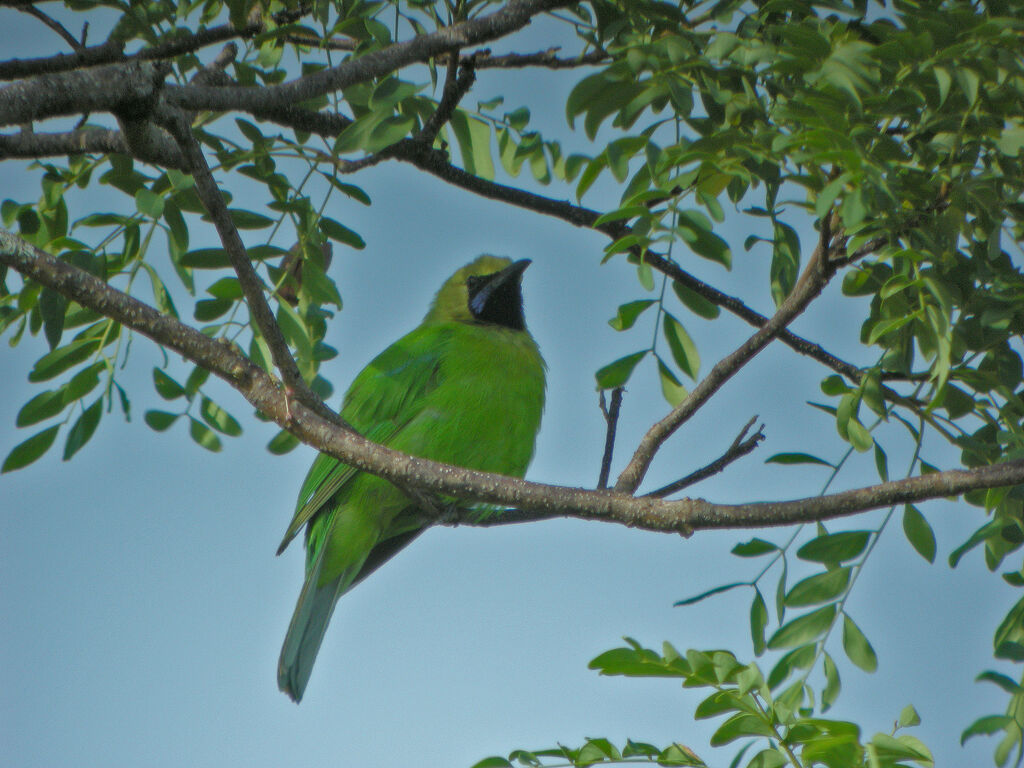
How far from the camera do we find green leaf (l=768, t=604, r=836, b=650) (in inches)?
108

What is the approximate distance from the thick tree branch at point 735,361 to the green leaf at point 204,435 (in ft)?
6.62

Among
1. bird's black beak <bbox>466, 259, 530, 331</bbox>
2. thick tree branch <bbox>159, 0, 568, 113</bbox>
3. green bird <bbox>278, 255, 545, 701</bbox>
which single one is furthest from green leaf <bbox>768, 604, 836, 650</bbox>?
bird's black beak <bbox>466, 259, 530, 331</bbox>

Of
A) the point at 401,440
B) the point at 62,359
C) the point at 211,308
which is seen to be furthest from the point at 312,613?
the point at 211,308

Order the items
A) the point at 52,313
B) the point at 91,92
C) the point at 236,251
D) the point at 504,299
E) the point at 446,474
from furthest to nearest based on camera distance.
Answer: the point at 504,299
the point at 52,313
the point at 446,474
the point at 236,251
the point at 91,92

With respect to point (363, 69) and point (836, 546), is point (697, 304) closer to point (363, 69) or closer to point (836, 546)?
point (836, 546)

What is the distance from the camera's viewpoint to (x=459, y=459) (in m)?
5.09

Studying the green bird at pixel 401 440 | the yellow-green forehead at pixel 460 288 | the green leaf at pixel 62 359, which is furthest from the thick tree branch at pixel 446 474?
the yellow-green forehead at pixel 460 288

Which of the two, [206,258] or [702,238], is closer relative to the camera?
[702,238]

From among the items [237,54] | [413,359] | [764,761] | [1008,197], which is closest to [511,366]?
[413,359]

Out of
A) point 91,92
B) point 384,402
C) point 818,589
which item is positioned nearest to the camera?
point 91,92

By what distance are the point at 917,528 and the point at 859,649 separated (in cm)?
37

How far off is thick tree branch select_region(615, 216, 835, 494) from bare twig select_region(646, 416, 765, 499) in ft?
0.34

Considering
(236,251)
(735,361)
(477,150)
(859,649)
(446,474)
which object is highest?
(477,150)

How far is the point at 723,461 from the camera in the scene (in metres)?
2.69
